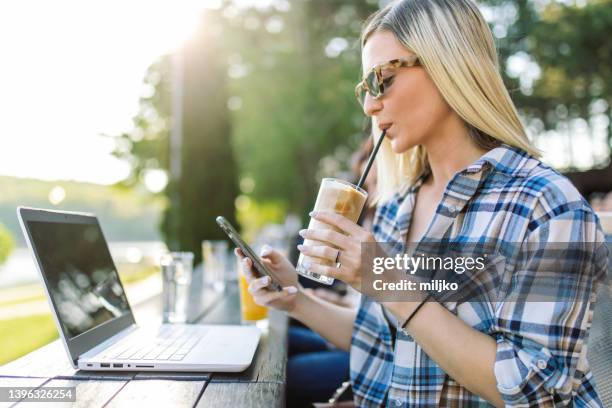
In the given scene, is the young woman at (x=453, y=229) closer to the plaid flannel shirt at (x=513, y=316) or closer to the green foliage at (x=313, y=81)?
the plaid flannel shirt at (x=513, y=316)

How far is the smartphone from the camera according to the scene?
1564 millimetres

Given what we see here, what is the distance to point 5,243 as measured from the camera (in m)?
8.79

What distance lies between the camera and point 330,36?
1596cm

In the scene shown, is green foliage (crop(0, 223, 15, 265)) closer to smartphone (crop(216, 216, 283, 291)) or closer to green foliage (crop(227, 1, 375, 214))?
green foliage (crop(227, 1, 375, 214))

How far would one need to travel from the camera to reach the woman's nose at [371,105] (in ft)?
5.79

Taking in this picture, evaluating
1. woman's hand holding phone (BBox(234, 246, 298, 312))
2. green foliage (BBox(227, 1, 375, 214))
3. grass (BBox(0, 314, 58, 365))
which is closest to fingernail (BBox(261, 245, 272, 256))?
woman's hand holding phone (BBox(234, 246, 298, 312))

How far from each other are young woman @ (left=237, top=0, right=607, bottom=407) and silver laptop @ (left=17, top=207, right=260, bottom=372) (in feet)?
0.79

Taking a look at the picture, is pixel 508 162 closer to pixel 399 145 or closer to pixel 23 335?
pixel 399 145

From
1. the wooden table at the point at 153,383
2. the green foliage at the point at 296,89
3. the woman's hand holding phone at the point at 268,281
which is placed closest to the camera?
the wooden table at the point at 153,383

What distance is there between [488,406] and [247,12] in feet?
54.7

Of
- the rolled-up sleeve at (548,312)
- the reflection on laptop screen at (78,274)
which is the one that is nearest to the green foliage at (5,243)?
the reflection on laptop screen at (78,274)

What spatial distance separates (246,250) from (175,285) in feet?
2.18

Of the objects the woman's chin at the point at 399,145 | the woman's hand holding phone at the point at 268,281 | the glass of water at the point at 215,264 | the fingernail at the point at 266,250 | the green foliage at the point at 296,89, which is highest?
the green foliage at the point at 296,89

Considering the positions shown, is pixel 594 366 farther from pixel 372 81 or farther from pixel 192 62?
pixel 192 62
